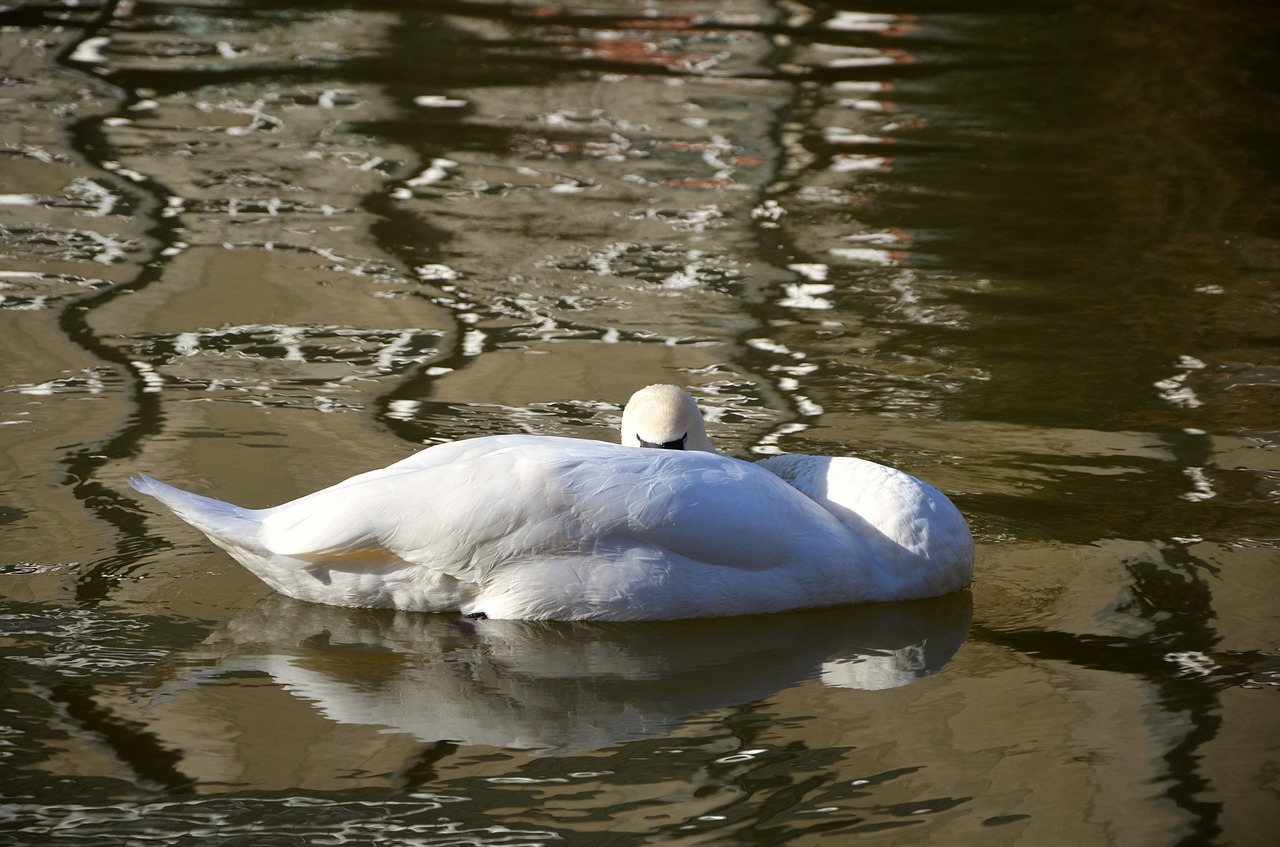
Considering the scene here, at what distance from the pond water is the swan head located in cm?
59

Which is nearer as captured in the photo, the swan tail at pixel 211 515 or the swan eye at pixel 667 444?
the swan tail at pixel 211 515

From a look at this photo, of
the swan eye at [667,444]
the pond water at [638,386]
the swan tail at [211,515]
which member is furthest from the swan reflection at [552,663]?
the swan eye at [667,444]

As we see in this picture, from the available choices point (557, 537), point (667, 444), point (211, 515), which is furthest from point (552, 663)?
point (211, 515)

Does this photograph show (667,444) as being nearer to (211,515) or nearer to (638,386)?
(211,515)

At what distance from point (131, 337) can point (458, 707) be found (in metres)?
3.51

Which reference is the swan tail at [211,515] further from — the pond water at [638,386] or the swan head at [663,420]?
the swan head at [663,420]

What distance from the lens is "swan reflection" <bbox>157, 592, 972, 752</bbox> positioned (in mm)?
4336

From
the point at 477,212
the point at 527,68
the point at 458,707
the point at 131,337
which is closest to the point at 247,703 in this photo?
the point at 458,707

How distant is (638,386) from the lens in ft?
22.6

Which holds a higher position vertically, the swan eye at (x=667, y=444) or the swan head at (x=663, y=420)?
the swan head at (x=663, y=420)

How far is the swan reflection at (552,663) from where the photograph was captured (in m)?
4.34

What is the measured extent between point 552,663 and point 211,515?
1031 mm

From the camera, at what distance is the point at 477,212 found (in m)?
9.54

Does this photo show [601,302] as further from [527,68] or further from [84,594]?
[527,68]
